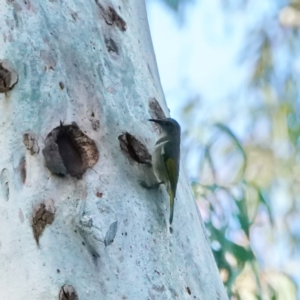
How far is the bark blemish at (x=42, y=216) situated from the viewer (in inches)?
55.1

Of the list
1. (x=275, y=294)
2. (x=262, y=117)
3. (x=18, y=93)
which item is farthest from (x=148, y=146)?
(x=262, y=117)

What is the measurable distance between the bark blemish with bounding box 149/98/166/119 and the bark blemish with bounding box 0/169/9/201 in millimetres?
418

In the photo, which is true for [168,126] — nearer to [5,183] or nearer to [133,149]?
[133,149]

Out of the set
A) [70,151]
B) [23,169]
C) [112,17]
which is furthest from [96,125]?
[112,17]

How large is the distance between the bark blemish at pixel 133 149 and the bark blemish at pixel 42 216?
0.23 meters

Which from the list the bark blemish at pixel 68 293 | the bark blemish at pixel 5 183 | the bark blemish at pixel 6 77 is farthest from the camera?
the bark blemish at pixel 6 77

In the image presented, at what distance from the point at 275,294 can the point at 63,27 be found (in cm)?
155

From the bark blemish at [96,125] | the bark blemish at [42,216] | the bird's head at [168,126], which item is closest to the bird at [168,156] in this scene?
the bird's head at [168,126]

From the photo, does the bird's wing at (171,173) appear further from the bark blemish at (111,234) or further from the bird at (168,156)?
the bark blemish at (111,234)

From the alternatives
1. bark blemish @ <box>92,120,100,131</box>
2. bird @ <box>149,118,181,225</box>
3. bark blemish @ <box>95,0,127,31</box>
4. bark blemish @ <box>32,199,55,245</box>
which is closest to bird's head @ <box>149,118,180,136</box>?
bird @ <box>149,118,181,225</box>

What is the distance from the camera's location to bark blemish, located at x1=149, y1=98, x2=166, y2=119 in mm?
1754

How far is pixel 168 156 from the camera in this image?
165 centimetres

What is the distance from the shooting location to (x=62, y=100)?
1.56 metres

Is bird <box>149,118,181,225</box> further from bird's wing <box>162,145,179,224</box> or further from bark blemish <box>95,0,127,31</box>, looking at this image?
bark blemish <box>95,0,127,31</box>
